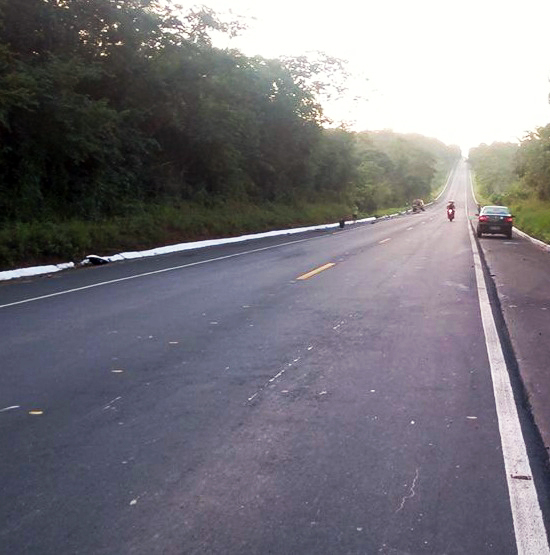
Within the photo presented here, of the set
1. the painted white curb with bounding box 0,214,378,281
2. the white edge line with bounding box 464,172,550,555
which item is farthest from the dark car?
the white edge line with bounding box 464,172,550,555

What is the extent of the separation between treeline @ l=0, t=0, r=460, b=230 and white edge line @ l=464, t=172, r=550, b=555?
55.8 feet

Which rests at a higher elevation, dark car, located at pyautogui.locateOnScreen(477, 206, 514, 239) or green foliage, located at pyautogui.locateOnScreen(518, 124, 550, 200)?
green foliage, located at pyautogui.locateOnScreen(518, 124, 550, 200)

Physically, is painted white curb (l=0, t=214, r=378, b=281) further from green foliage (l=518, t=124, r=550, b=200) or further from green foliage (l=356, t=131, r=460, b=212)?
green foliage (l=356, t=131, r=460, b=212)

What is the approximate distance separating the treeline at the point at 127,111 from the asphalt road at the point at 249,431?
521 inches

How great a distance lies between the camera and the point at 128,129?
3150cm

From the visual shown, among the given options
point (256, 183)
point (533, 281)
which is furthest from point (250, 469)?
point (256, 183)

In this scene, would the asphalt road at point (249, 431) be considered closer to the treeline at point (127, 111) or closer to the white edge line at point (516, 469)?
the white edge line at point (516, 469)

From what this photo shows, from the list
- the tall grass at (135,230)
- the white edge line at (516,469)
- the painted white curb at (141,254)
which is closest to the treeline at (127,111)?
the tall grass at (135,230)

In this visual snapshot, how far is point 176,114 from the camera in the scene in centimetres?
3447

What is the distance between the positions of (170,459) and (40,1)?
23.5m

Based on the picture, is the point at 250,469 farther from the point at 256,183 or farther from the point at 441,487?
the point at 256,183

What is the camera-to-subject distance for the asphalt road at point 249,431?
4.30 meters

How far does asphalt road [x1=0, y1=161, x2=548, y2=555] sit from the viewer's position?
430 cm

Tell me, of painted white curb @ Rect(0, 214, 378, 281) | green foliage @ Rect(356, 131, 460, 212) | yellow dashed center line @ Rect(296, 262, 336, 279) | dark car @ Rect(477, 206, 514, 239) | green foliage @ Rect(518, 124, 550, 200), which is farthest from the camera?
green foliage @ Rect(356, 131, 460, 212)
